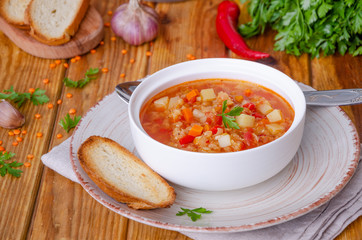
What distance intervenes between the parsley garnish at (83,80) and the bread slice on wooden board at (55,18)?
39 cm

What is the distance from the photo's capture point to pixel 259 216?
2291 mm

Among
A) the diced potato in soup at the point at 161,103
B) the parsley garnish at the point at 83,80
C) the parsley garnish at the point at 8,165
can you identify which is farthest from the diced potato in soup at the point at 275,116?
the parsley garnish at the point at 83,80

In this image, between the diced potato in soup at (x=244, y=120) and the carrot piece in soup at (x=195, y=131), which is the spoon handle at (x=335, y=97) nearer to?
the diced potato in soup at (x=244, y=120)

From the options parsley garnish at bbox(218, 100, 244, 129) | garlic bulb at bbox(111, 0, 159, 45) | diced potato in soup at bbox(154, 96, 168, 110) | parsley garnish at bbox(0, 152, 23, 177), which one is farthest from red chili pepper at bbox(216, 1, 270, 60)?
parsley garnish at bbox(0, 152, 23, 177)

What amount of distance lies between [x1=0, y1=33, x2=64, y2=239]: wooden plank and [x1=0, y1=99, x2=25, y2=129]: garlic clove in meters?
0.06

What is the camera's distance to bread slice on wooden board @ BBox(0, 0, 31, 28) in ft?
13.5

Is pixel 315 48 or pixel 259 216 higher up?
pixel 259 216

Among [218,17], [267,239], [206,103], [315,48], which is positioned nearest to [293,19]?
[315,48]

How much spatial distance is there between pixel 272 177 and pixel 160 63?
1.76 meters

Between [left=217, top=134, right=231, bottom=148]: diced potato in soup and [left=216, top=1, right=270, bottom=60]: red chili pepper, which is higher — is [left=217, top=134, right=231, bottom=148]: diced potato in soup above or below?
above

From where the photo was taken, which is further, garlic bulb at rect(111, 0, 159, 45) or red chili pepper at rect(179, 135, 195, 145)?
garlic bulb at rect(111, 0, 159, 45)

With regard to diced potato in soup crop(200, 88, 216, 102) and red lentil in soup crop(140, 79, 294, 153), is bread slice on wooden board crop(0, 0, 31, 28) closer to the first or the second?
red lentil in soup crop(140, 79, 294, 153)

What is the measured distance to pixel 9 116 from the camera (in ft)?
11.0

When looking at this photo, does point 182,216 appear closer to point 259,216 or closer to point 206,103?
point 259,216
